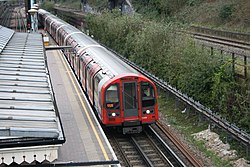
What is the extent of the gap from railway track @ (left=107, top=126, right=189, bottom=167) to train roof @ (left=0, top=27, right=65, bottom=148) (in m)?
4.39

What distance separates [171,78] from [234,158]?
9.67 metres

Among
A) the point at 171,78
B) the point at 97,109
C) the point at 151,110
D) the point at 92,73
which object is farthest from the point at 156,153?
the point at 171,78

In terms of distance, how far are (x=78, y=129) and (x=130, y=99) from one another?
2.34m

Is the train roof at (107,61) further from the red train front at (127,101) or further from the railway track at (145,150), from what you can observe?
the railway track at (145,150)

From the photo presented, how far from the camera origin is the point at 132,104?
1775cm

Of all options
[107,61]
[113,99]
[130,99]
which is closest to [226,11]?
[107,61]

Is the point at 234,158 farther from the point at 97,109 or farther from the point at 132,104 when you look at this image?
the point at 97,109

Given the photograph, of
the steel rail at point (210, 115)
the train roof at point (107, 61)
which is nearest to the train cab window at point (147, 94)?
the train roof at point (107, 61)

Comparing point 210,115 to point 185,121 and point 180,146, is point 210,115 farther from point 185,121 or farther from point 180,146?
point 185,121

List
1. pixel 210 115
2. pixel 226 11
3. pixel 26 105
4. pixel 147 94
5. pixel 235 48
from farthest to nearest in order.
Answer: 1. pixel 226 11
2. pixel 235 48
3. pixel 210 115
4. pixel 147 94
5. pixel 26 105

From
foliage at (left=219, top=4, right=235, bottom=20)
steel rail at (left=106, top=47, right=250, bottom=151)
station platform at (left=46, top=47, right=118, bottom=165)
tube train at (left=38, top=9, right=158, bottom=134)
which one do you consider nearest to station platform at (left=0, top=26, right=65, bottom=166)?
station platform at (left=46, top=47, right=118, bottom=165)

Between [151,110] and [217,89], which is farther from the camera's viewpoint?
[217,89]

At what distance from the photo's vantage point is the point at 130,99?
17.7 meters

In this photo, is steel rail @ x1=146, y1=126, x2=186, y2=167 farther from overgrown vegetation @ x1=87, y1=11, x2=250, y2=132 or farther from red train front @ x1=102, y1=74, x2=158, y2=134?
overgrown vegetation @ x1=87, y1=11, x2=250, y2=132
